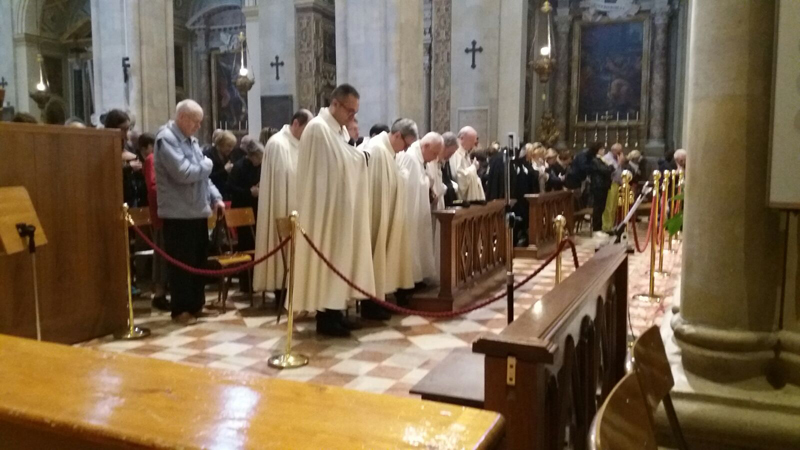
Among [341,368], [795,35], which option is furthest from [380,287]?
[795,35]

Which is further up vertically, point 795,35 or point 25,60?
point 25,60

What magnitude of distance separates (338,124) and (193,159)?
52.7 inches

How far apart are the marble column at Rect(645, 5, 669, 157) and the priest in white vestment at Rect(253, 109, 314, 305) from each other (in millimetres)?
13502

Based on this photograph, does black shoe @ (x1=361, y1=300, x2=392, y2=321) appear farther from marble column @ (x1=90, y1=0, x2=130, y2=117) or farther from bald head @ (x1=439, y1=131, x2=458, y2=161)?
marble column @ (x1=90, y1=0, x2=130, y2=117)

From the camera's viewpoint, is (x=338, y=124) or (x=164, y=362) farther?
(x=338, y=124)

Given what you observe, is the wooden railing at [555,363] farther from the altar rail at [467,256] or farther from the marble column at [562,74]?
the marble column at [562,74]

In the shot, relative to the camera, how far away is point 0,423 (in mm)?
1363

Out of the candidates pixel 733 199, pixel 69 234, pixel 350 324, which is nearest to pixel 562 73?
pixel 350 324

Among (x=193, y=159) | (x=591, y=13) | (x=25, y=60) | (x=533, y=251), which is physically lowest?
(x=533, y=251)

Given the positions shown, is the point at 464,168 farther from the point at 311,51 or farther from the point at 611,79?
the point at 611,79

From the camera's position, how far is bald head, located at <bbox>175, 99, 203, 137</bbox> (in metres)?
5.88

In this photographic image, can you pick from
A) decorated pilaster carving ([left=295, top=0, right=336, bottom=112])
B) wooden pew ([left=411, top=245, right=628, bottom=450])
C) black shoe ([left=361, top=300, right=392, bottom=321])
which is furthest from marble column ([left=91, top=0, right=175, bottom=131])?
wooden pew ([left=411, top=245, right=628, bottom=450])

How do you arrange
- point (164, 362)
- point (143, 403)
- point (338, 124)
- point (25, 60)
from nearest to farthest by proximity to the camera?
point (143, 403)
point (164, 362)
point (338, 124)
point (25, 60)

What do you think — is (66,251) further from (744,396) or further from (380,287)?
(744,396)
